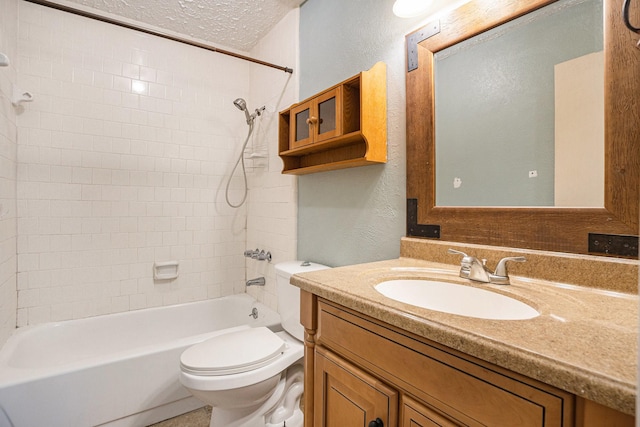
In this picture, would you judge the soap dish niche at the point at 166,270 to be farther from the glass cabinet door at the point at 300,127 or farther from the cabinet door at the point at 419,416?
the cabinet door at the point at 419,416

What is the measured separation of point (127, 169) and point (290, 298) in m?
1.57

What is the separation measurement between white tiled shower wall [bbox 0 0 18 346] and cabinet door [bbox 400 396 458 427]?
2.09 m

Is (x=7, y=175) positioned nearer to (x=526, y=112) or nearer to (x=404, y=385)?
(x=404, y=385)

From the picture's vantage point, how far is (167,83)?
2.32 m

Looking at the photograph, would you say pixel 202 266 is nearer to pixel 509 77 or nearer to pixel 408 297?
pixel 408 297

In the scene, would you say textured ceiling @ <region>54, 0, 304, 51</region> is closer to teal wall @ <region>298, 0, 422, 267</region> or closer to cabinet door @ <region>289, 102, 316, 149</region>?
teal wall @ <region>298, 0, 422, 267</region>

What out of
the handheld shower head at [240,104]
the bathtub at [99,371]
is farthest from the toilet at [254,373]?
the handheld shower head at [240,104]

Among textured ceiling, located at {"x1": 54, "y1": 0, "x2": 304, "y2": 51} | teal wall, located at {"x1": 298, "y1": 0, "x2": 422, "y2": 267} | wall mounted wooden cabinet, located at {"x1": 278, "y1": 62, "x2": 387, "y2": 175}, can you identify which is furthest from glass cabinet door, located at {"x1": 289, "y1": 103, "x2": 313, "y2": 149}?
textured ceiling, located at {"x1": 54, "y1": 0, "x2": 304, "y2": 51}

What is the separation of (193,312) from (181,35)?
7.25 ft

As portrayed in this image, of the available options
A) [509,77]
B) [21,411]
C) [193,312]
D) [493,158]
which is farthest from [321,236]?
[21,411]

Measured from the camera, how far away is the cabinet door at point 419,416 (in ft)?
1.93

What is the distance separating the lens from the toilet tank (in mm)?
1608

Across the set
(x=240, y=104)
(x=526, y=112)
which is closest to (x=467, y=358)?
(x=526, y=112)

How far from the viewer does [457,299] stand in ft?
3.01
